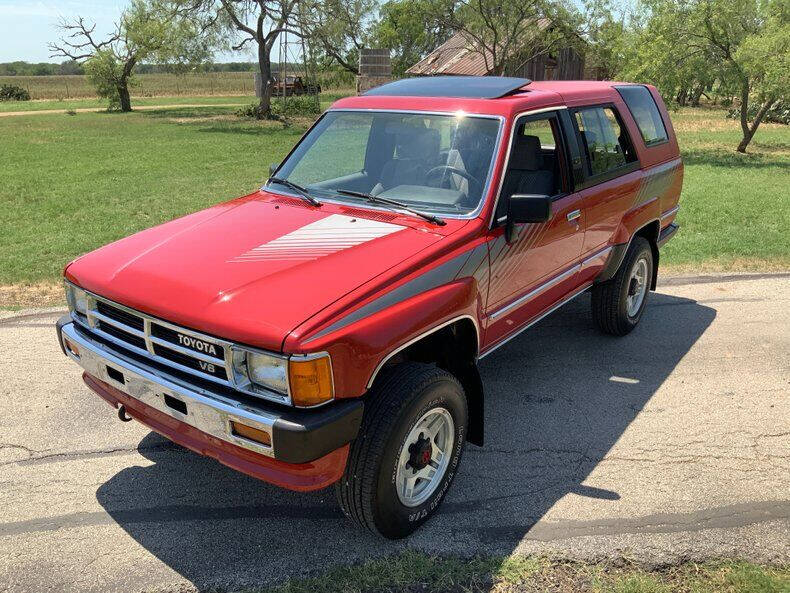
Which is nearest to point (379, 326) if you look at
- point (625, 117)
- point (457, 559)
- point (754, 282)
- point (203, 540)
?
point (457, 559)

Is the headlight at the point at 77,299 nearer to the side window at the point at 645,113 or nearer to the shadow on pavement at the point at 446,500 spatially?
the shadow on pavement at the point at 446,500

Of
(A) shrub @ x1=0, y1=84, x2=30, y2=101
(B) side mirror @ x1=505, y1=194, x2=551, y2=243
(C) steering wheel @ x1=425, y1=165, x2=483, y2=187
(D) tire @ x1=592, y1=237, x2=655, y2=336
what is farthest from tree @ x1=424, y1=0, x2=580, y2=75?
(A) shrub @ x1=0, y1=84, x2=30, y2=101

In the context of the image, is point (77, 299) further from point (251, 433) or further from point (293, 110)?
point (293, 110)

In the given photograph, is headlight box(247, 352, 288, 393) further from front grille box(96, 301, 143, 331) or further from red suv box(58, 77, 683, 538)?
front grille box(96, 301, 143, 331)

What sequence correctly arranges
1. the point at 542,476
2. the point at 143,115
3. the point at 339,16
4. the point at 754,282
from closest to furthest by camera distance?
the point at 542,476 < the point at 754,282 < the point at 339,16 < the point at 143,115

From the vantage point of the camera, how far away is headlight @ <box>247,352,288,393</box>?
263 centimetres

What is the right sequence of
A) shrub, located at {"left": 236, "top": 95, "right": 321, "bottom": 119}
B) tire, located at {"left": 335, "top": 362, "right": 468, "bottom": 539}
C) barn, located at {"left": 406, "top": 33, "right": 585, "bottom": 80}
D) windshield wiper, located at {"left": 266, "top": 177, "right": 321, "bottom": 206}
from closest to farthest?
tire, located at {"left": 335, "top": 362, "right": 468, "bottom": 539}, windshield wiper, located at {"left": 266, "top": 177, "right": 321, "bottom": 206}, shrub, located at {"left": 236, "top": 95, "right": 321, "bottom": 119}, barn, located at {"left": 406, "top": 33, "right": 585, "bottom": 80}

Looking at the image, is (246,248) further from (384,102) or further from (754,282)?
(754,282)

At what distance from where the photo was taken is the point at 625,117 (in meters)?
5.32

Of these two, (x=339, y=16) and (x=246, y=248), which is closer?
(x=246, y=248)

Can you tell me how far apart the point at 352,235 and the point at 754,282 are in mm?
5695

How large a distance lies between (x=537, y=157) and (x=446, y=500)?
2283 mm

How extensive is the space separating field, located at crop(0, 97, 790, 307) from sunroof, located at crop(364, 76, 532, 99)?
435 centimetres

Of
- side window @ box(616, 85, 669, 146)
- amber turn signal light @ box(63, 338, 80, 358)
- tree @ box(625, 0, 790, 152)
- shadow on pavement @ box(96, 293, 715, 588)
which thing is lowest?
shadow on pavement @ box(96, 293, 715, 588)
